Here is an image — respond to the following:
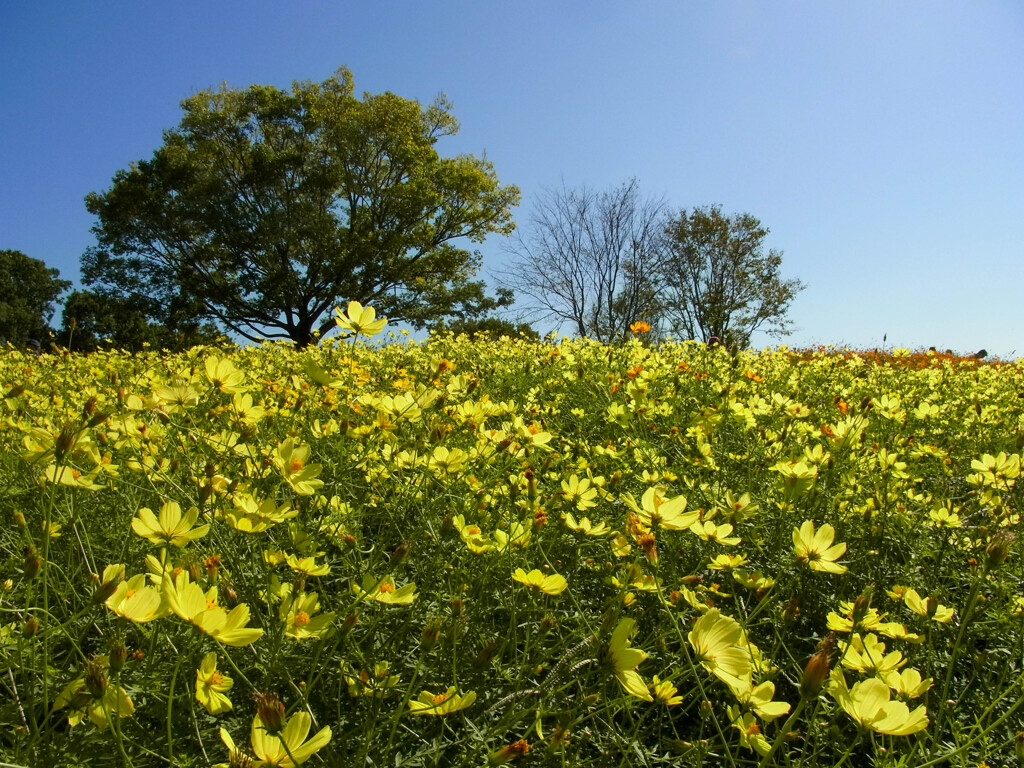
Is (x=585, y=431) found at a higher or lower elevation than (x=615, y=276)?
lower

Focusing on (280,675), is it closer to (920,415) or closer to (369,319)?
(369,319)

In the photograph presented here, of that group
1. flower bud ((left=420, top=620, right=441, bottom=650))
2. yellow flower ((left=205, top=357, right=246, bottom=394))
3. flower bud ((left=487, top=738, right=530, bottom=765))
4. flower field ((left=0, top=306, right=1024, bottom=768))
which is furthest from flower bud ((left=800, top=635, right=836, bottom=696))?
yellow flower ((left=205, top=357, right=246, bottom=394))

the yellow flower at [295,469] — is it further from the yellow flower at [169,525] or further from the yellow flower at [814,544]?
the yellow flower at [814,544]

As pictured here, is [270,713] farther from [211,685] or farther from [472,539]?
[472,539]

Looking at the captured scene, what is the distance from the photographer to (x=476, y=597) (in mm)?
1276

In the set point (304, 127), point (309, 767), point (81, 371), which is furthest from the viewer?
point (304, 127)

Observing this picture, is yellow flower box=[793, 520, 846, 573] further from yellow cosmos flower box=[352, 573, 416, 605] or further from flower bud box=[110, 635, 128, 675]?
flower bud box=[110, 635, 128, 675]

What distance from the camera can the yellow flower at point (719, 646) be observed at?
720 millimetres

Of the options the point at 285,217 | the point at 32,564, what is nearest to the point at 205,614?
the point at 32,564

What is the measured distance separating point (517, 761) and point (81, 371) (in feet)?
12.5

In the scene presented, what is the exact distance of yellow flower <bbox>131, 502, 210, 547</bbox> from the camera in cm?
83

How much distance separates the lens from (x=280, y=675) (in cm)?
94

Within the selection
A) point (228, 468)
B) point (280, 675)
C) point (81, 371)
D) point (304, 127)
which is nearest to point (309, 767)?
point (280, 675)

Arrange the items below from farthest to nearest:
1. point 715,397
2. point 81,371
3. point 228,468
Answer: point 81,371, point 715,397, point 228,468
